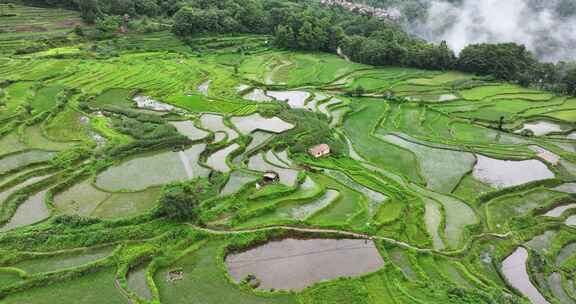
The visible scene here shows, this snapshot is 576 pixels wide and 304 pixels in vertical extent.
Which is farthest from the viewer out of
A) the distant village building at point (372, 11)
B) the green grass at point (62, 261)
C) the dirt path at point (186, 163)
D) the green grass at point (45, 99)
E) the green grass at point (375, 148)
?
the distant village building at point (372, 11)

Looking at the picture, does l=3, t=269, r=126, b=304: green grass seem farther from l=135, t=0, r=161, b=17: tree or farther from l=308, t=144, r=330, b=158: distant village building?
l=135, t=0, r=161, b=17: tree

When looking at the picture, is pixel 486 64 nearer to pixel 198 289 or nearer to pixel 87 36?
pixel 198 289

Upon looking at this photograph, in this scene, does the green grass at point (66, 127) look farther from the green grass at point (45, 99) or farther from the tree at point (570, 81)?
the tree at point (570, 81)

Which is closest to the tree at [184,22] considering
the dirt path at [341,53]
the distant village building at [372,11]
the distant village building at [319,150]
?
the dirt path at [341,53]

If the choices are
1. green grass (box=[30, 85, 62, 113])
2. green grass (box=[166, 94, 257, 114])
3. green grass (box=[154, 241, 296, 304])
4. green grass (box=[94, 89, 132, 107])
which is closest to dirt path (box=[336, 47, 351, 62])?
green grass (box=[166, 94, 257, 114])

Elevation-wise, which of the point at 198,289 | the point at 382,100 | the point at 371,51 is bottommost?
the point at 198,289

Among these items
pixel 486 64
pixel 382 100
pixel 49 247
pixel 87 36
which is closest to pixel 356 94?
pixel 382 100
